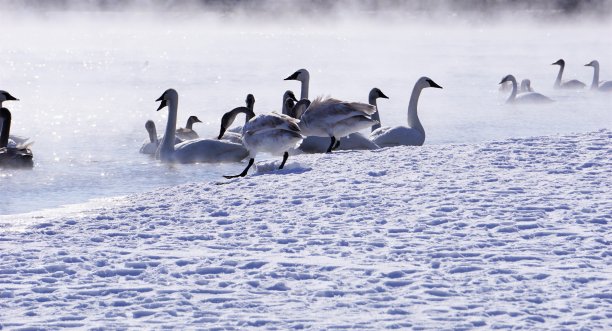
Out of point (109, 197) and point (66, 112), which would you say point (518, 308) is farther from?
point (66, 112)

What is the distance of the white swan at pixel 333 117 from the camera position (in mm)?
10227

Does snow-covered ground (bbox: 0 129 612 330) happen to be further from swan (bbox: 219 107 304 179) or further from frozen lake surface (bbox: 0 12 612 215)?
frozen lake surface (bbox: 0 12 612 215)

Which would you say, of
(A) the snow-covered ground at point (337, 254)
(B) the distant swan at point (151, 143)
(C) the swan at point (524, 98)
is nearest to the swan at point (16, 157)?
(B) the distant swan at point (151, 143)

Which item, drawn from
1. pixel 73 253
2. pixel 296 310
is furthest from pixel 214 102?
pixel 296 310

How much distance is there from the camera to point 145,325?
443 cm

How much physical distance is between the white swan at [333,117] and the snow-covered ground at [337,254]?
1803mm

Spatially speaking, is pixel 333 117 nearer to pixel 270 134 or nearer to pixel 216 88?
pixel 270 134

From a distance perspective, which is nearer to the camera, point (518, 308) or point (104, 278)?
point (518, 308)

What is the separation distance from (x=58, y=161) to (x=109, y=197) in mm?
2919

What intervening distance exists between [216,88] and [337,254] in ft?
58.6

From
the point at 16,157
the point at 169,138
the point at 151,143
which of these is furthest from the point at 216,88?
the point at 16,157

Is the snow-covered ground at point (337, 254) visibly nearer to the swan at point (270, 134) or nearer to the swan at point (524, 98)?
the swan at point (270, 134)

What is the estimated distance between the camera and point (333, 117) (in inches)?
402

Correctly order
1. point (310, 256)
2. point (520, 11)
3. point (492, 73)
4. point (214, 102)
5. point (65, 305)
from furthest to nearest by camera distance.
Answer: point (520, 11), point (492, 73), point (214, 102), point (310, 256), point (65, 305)
